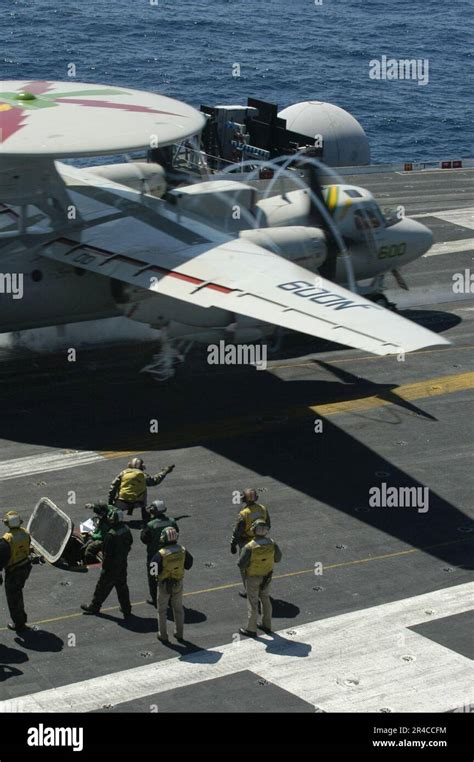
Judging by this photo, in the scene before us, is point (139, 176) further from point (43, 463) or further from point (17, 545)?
point (17, 545)

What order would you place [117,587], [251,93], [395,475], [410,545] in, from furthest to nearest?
[251,93] → [395,475] → [410,545] → [117,587]

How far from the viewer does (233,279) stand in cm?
3078

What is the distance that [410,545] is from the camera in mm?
25938

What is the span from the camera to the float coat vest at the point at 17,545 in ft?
70.1

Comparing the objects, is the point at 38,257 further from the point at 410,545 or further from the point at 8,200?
the point at 410,545

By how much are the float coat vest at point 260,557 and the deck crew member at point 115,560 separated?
220 centimetres

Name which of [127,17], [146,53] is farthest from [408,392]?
[127,17]

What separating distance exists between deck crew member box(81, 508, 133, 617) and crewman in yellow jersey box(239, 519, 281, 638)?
2087 millimetres

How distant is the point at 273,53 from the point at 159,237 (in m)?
85.3

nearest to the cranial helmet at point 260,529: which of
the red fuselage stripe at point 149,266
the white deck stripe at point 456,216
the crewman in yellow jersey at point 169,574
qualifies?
the crewman in yellow jersey at point 169,574

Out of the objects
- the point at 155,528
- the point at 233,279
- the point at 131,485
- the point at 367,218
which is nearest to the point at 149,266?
the point at 233,279

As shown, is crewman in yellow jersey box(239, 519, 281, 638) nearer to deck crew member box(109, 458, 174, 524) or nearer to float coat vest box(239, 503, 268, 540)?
float coat vest box(239, 503, 268, 540)

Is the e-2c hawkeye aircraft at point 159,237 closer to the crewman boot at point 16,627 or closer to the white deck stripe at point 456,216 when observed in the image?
the crewman boot at point 16,627
